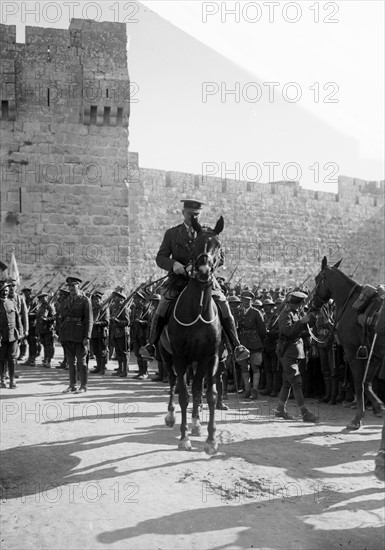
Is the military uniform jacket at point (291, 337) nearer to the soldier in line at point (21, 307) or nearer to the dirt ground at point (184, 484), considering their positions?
the dirt ground at point (184, 484)

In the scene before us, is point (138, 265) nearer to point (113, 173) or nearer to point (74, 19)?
point (113, 173)

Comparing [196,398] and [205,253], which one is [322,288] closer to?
[196,398]

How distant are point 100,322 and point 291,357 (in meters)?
6.94

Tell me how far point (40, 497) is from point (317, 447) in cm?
337

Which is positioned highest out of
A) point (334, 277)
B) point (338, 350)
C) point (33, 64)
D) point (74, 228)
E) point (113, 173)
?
point (33, 64)

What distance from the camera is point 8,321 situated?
12.7 m

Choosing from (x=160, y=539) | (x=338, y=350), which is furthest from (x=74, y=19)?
(x=160, y=539)

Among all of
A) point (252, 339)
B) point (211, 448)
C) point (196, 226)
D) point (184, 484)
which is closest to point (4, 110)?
point (252, 339)

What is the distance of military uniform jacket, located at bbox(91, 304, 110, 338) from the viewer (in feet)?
51.2

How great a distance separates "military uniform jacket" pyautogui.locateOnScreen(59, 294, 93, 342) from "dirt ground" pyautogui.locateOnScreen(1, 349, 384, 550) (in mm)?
1904

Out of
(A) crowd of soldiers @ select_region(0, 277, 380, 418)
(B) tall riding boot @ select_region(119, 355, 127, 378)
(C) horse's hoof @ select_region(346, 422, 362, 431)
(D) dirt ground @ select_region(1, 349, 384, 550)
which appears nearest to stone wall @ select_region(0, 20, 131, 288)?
(B) tall riding boot @ select_region(119, 355, 127, 378)

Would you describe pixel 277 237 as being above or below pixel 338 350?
above

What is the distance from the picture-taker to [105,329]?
1582 centimetres

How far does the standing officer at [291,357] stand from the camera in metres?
9.62
